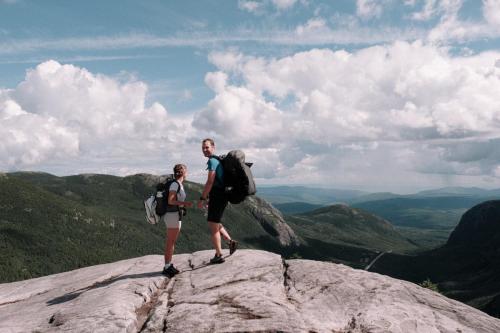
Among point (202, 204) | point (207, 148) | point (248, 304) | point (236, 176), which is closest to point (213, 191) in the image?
point (202, 204)

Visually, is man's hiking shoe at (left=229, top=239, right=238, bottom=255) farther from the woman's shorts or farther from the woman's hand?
the woman's shorts

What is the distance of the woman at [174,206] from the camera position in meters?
18.1

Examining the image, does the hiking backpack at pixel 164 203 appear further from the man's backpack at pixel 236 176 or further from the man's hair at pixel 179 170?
the man's backpack at pixel 236 176

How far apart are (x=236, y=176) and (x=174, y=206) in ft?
10.4

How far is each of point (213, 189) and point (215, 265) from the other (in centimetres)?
407

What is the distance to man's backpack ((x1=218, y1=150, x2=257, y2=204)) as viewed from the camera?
58.4ft

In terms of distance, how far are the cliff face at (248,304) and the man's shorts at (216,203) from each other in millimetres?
2452

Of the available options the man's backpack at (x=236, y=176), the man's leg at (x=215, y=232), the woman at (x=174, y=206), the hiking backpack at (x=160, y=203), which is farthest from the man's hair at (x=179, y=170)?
the man's leg at (x=215, y=232)

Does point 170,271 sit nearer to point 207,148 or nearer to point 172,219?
point 172,219

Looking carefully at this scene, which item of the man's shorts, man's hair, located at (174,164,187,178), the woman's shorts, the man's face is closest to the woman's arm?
the woman's shorts

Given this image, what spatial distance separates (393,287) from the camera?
53.2 ft

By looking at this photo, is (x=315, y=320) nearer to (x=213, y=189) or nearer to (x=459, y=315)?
(x=459, y=315)

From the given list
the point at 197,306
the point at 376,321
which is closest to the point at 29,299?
the point at 197,306

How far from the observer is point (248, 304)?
14.5 m
